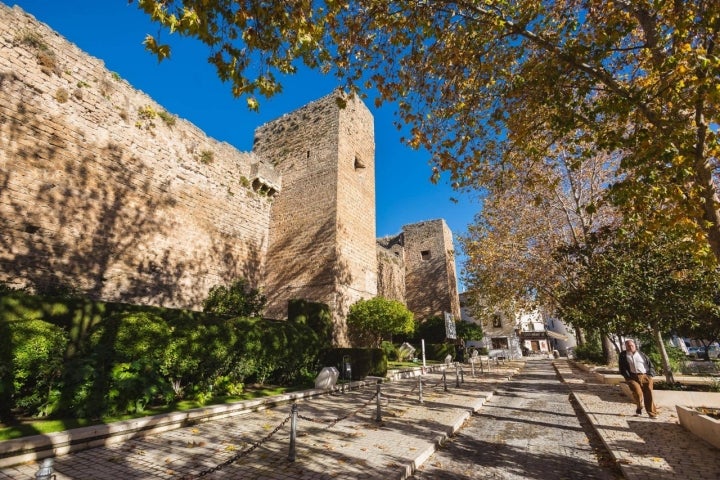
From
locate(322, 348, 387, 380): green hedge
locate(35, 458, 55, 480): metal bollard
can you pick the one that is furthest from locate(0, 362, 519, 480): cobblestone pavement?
locate(322, 348, 387, 380): green hedge

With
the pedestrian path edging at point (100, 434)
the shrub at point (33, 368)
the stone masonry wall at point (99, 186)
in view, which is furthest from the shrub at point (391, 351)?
the shrub at point (33, 368)

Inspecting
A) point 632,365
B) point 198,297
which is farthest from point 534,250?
point 198,297

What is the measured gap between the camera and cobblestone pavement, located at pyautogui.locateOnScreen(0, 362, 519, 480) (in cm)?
365

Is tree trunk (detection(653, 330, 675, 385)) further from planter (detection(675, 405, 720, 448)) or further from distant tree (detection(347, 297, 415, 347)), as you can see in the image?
distant tree (detection(347, 297, 415, 347))

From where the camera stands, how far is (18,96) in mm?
8812

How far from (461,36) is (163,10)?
4842 mm

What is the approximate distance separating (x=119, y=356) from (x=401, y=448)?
189 inches

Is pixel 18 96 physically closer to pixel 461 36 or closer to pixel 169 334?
pixel 169 334

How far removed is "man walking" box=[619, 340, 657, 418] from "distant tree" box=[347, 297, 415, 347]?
28.0 feet

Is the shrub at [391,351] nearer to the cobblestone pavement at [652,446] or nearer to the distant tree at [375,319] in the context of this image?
the distant tree at [375,319]

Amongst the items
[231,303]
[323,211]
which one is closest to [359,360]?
[231,303]

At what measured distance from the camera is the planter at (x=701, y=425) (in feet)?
14.8

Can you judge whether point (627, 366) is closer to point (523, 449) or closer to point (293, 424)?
point (523, 449)

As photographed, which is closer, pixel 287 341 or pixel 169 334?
pixel 169 334
